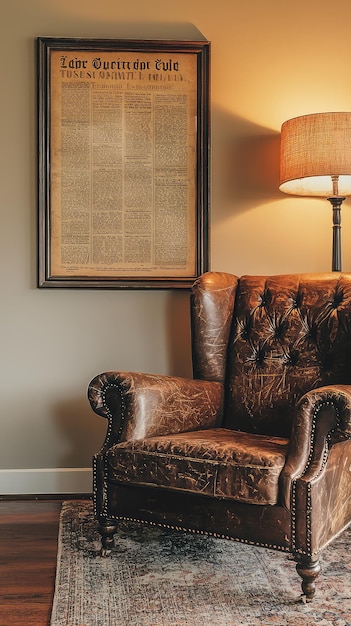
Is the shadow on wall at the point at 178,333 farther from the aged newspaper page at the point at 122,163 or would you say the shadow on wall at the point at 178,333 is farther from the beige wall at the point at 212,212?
the aged newspaper page at the point at 122,163

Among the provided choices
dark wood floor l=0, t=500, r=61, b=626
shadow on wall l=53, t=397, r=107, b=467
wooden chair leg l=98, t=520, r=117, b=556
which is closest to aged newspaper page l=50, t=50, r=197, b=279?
shadow on wall l=53, t=397, r=107, b=467

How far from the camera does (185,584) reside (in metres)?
2.08

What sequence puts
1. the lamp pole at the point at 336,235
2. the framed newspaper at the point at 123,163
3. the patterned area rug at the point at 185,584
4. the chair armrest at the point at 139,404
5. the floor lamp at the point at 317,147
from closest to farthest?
the patterned area rug at the point at 185,584, the chair armrest at the point at 139,404, the floor lamp at the point at 317,147, the lamp pole at the point at 336,235, the framed newspaper at the point at 123,163

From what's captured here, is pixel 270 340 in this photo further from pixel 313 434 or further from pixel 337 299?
pixel 313 434

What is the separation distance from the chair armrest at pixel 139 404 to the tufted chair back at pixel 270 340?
26 cm

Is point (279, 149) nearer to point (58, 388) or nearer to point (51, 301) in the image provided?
point (51, 301)

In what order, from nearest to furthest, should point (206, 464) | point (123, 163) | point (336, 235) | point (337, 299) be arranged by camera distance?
point (206, 464) → point (337, 299) → point (336, 235) → point (123, 163)

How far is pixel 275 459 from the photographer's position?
199cm

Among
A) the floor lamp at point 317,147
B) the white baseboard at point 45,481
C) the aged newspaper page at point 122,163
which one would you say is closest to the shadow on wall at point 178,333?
the aged newspaper page at point 122,163

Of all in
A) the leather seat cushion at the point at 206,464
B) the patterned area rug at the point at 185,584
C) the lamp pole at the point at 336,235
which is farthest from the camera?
the lamp pole at the point at 336,235

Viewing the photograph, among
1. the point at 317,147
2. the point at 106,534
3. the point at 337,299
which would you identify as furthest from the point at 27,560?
the point at 317,147

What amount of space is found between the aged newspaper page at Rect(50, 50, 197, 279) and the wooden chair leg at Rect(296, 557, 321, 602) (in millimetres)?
1484

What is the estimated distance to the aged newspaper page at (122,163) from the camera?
10.0 ft

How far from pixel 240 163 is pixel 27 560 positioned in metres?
1.86
